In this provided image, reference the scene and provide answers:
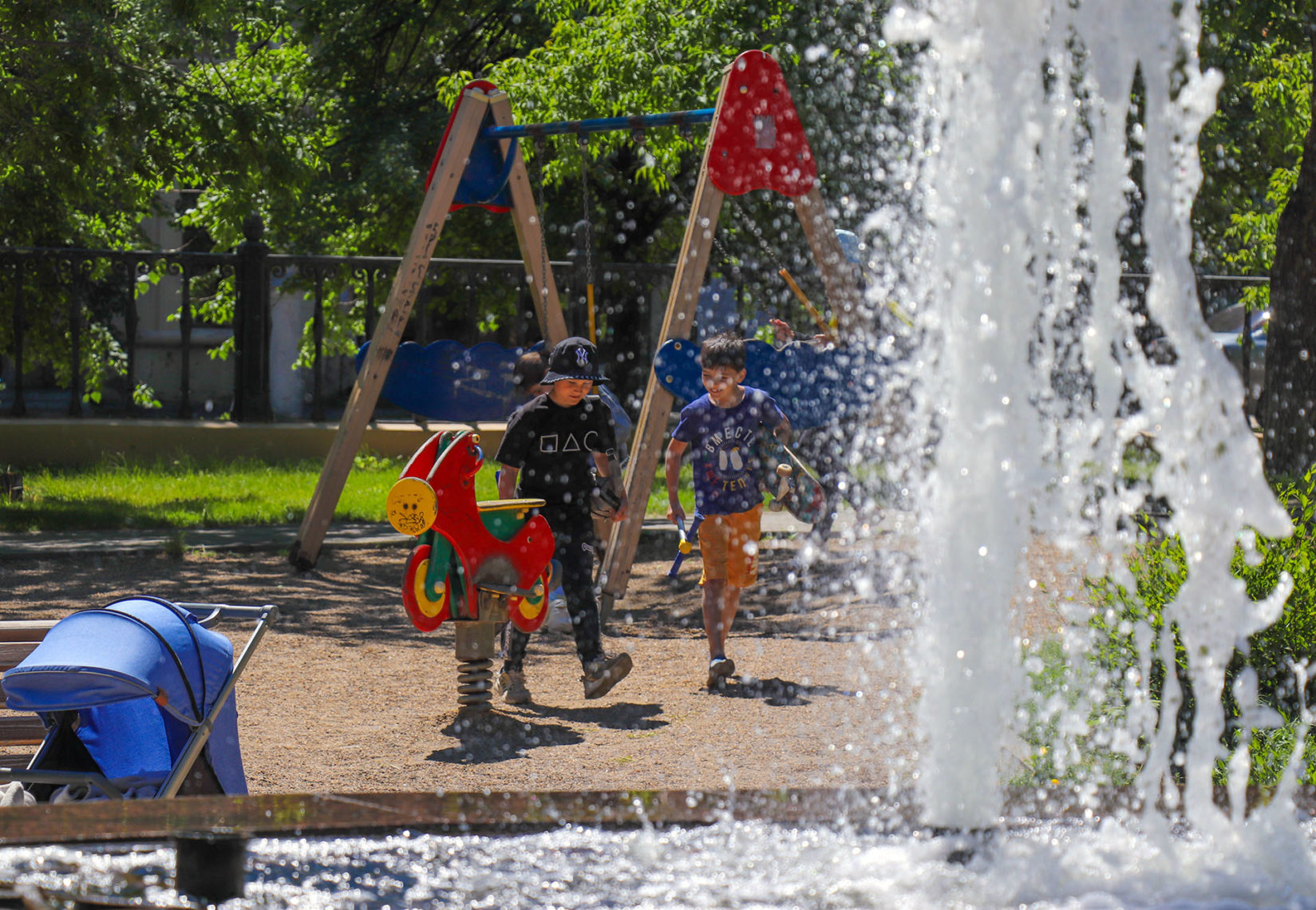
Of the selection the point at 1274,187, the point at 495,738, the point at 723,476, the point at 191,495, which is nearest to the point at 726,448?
the point at 723,476

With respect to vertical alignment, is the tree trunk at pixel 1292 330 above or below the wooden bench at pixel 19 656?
above

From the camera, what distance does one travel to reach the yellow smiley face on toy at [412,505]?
540 centimetres

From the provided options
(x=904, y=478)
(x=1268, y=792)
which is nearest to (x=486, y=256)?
(x=904, y=478)

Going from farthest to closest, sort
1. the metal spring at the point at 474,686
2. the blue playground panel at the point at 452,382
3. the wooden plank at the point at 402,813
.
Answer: the blue playground panel at the point at 452,382 < the metal spring at the point at 474,686 < the wooden plank at the point at 402,813

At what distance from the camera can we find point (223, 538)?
980 centimetres

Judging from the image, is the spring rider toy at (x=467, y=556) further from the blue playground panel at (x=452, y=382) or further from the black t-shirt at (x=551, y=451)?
the blue playground panel at (x=452, y=382)

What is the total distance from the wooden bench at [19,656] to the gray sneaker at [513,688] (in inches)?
91.0

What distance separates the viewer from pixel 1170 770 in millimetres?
4547

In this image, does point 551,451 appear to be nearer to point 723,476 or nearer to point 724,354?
point 723,476

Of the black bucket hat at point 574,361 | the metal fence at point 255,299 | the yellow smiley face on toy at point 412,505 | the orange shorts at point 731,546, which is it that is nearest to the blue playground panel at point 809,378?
the orange shorts at point 731,546

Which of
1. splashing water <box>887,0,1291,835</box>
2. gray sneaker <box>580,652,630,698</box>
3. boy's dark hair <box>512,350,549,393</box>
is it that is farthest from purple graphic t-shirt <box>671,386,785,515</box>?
splashing water <box>887,0,1291,835</box>

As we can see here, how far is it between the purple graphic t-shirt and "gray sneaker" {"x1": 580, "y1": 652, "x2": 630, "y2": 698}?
0.75 m

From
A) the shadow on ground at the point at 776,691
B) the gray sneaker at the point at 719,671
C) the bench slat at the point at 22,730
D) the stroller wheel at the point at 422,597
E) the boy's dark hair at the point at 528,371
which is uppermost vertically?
the boy's dark hair at the point at 528,371

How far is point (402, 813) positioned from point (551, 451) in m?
3.41
